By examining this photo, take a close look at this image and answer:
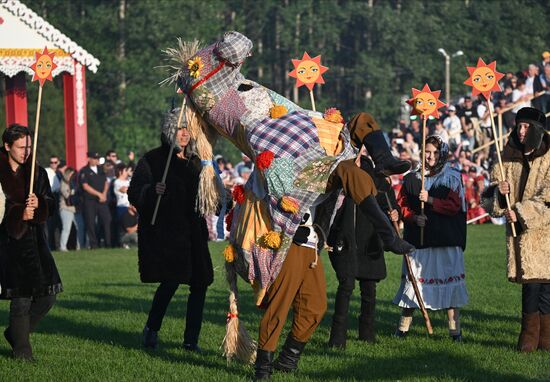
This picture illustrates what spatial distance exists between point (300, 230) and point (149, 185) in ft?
7.50

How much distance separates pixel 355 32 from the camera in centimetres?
7269

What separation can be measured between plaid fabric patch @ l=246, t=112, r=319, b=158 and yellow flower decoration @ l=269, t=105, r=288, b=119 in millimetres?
31

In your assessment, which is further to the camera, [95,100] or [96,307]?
[95,100]

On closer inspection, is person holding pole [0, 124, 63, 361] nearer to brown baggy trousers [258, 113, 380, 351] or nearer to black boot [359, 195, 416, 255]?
brown baggy trousers [258, 113, 380, 351]

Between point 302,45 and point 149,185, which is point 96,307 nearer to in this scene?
point 149,185

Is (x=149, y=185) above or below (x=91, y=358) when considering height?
above

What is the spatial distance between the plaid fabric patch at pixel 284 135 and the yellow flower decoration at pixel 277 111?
0.10 feet

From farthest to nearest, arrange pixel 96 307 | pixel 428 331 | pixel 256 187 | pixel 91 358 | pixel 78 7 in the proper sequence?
pixel 78 7
pixel 96 307
pixel 428 331
pixel 91 358
pixel 256 187

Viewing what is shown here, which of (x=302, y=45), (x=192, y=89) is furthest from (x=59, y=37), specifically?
(x=302, y=45)

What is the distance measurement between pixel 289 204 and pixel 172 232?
2.48 meters

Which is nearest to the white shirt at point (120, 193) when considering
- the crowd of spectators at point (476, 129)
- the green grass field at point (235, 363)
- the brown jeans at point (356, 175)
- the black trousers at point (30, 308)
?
the crowd of spectators at point (476, 129)

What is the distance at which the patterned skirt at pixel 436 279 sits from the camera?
1297 cm

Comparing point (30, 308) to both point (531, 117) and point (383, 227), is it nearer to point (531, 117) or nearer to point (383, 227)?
point (383, 227)

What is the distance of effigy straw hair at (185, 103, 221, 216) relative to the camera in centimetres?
1040
